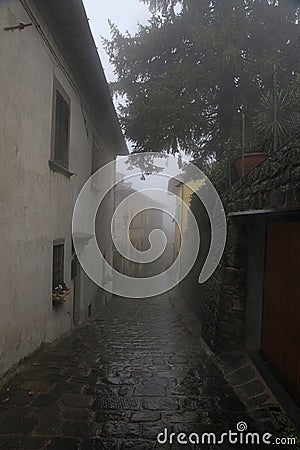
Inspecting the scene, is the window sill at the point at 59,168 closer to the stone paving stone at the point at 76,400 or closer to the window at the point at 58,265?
the window at the point at 58,265

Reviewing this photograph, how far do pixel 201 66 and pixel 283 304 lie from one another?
918 centimetres

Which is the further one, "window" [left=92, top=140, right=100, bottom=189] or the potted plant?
"window" [left=92, top=140, right=100, bottom=189]

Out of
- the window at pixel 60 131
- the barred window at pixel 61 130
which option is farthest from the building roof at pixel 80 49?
the barred window at pixel 61 130

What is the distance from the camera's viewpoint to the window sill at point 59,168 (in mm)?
6194

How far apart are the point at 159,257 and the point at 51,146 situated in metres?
27.7

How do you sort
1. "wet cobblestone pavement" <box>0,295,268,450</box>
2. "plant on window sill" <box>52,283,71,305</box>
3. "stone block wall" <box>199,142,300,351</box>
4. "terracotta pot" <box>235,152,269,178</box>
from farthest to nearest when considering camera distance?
"terracotta pot" <box>235,152,269,178</box> < "plant on window sill" <box>52,283,71,305</box> < "stone block wall" <box>199,142,300,351</box> < "wet cobblestone pavement" <box>0,295,268,450</box>

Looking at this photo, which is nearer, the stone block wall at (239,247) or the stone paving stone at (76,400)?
the stone paving stone at (76,400)

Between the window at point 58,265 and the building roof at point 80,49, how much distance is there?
3241 mm

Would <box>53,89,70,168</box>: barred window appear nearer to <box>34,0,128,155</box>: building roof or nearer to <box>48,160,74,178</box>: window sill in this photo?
<box>48,160,74,178</box>: window sill

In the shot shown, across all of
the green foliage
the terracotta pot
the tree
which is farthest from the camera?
the tree

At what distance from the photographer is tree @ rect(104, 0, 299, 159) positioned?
436 inches

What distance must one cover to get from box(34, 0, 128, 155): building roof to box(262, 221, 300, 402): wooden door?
390 cm

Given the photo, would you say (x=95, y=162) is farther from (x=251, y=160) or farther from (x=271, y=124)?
(x=271, y=124)

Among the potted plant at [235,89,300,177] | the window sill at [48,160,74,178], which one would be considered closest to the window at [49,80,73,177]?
the window sill at [48,160,74,178]
